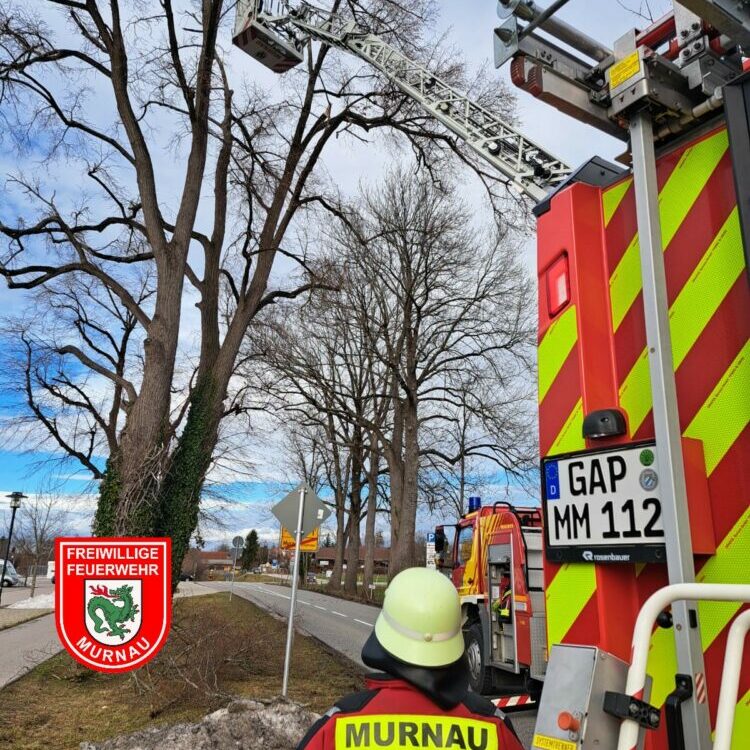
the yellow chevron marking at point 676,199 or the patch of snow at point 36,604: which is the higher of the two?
the yellow chevron marking at point 676,199

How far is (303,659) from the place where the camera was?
1303cm

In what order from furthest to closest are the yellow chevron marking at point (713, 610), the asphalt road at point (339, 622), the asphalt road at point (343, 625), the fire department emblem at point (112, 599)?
the asphalt road at point (339, 622), the asphalt road at point (343, 625), the fire department emblem at point (112, 599), the yellow chevron marking at point (713, 610)

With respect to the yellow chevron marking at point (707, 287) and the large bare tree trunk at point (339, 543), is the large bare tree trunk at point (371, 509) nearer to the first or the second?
the large bare tree trunk at point (339, 543)

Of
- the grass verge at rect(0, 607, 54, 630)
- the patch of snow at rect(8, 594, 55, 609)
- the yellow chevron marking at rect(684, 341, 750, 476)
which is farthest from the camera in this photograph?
the patch of snow at rect(8, 594, 55, 609)

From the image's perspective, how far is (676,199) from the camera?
2312 millimetres

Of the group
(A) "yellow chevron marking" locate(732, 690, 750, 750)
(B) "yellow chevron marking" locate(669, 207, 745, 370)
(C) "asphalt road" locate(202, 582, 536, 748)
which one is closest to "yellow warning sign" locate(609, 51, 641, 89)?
(B) "yellow chevron marking" locate(669, 207, 745, 370)

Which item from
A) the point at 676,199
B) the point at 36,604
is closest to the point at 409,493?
the point at 36,604

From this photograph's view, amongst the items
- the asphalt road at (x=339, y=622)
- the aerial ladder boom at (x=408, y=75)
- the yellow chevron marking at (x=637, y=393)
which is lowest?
the asphalt road at (x=339, y=622)

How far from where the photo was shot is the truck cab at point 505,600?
8461 mm

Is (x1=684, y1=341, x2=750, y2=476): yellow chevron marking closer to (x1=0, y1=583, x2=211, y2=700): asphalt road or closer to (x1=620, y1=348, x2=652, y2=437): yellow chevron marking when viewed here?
(x1=620, y1=348, x2=652, y2=437): yellow chevron marking

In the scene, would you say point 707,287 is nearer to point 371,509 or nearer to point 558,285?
point 558,285

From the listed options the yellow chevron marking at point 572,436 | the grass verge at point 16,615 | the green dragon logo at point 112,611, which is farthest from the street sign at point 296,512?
the grass verge at point 16,615

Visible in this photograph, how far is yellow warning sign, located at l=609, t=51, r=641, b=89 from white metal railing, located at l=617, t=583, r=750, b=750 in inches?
64.7

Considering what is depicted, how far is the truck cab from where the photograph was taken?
8.46m
